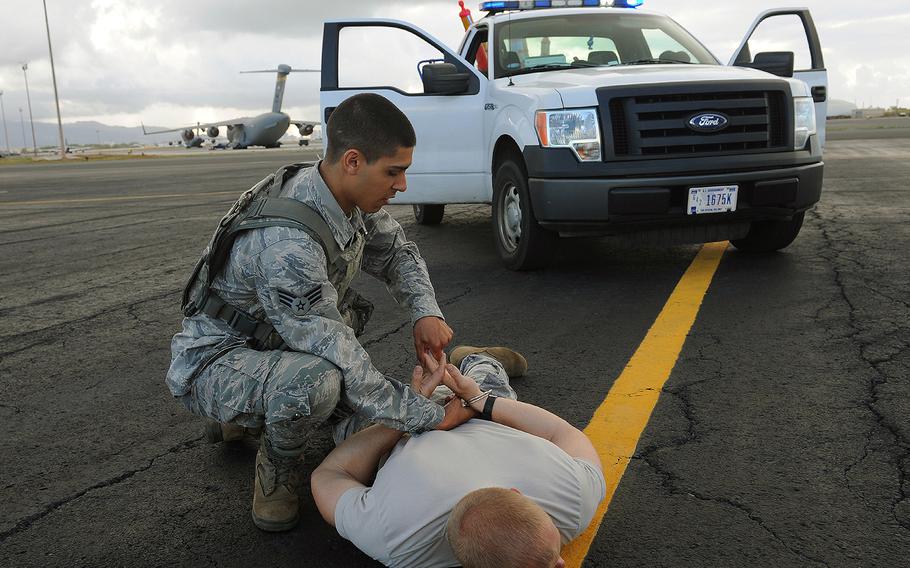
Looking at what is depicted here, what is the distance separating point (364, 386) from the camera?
2.59 metres

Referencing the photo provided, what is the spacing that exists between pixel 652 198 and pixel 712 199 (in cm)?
44

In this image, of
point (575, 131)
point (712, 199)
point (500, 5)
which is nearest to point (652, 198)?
point (712, 199)

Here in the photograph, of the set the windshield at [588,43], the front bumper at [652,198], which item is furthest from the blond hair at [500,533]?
the windshield at [588,43]

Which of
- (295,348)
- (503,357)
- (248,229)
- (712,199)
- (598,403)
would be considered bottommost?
(598,403)

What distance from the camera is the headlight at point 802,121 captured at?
5.99 meters

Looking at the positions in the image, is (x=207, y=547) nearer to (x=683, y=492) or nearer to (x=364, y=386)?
(x=364, y=386)

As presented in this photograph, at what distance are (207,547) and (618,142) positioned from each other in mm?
3989

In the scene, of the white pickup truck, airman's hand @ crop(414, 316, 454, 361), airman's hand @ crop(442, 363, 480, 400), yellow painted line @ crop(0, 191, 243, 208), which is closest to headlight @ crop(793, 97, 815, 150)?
the white pickup truck

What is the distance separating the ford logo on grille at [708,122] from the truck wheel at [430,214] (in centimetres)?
389

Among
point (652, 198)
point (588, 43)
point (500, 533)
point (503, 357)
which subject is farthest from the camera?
point (588, 43)

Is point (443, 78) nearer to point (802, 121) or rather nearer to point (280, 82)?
point (802, 121)

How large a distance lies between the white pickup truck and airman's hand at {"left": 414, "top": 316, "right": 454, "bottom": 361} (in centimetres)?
273

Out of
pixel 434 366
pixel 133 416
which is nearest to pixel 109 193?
pixel 133 416

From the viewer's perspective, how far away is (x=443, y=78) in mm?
6770
